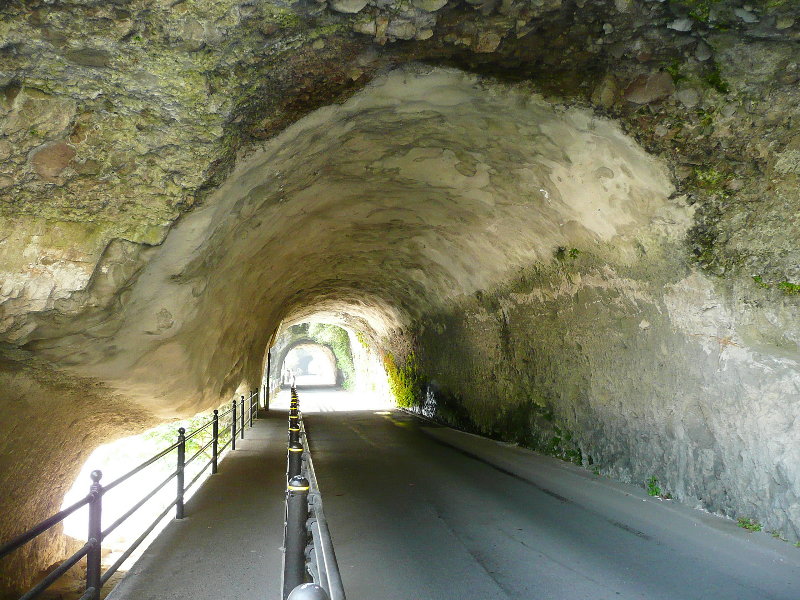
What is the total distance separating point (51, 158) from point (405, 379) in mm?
15593

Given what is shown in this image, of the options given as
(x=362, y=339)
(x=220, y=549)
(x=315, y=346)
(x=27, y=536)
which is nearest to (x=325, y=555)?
(x=27, y=536)

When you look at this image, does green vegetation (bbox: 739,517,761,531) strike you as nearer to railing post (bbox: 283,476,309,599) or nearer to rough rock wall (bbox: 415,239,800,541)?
rough rock wall (bbox: 415,239,800,541)

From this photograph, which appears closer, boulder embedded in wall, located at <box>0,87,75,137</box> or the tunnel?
boulder embedded in wall, located at <box>0,87,75,137</box>

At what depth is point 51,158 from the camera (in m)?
4.39

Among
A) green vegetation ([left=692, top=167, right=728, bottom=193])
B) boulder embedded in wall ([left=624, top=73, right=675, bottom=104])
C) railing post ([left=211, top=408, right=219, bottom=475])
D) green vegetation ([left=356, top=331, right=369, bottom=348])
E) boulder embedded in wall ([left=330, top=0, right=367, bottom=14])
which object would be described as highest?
boulder embedded in wall ([left=330, top=0, right=367, bottom=14])

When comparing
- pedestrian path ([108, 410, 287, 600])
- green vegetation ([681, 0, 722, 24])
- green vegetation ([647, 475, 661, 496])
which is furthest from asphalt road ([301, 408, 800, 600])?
green vegetation ([681, 0, 722, 24])

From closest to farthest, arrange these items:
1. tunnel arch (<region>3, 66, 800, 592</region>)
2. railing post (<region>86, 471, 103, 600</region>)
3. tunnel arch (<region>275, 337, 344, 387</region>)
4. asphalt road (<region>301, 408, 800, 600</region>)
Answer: railing post (<region>86, 471, 103, 600</region>) < asphalt road (<region>301, 408, 800, 600</region>) < tunnel arch (<region>3, 66, 800, 592</region>) < tunnel arch (<region>275, 337, 344, 387</region>)

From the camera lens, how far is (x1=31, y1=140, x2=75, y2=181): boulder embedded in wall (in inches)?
171

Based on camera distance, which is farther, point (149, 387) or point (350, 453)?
point (350, 453)

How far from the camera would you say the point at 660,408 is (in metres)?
6.44

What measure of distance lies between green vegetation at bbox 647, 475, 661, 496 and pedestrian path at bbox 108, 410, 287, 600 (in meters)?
4.12

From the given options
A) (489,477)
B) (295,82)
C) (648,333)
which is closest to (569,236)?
(648,333)

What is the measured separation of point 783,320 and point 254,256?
615 centimetres

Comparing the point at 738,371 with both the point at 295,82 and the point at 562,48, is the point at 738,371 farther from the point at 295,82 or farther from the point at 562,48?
the point at 295,82
